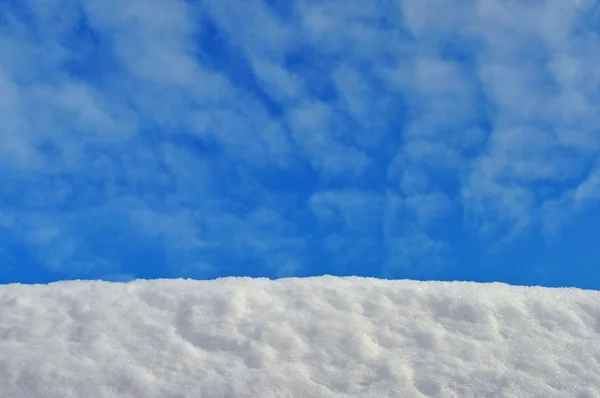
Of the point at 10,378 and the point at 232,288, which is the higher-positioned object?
the point at 232,288

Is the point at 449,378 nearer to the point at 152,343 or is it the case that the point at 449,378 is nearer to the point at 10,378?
the point at 152,343

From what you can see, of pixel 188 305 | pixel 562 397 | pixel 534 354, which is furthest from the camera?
pixel 188 305

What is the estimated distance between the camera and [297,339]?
323 centimetres

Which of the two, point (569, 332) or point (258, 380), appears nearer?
point (258, 380)

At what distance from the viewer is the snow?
296 centimetres

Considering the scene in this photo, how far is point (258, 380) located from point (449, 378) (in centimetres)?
89

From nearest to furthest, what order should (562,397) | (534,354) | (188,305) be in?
1. (562,397)
2. (534,354)
3. (188,305)

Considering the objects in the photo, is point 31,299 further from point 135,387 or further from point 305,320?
point 305,320

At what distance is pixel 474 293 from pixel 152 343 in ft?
5.72

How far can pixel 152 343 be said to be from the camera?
320 cm

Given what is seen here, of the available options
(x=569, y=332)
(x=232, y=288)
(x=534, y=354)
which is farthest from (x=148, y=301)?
(x=569, y=332)

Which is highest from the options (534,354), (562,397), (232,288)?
(232,288)

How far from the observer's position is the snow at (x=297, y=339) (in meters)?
2.96

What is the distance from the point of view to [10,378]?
2973 millimetres
